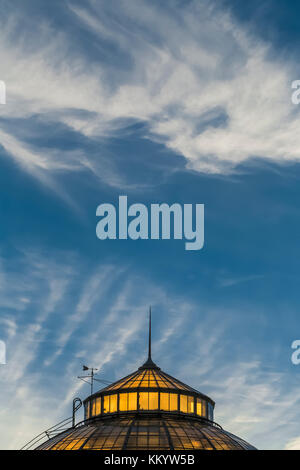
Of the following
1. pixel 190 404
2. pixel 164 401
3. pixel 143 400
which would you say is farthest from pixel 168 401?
pixel 190 404

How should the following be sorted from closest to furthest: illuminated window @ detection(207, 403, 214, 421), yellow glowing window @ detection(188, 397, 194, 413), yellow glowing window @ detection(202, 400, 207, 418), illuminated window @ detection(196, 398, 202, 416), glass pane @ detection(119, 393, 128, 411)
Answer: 1. glass pane @ detection(119, 393, 128, 411)
2. yellow glowing window @ detection(188, 397, 194, 413)
3. illuminated window @ detection(196, 398, 202, 416)
4. yellow glowing window @ detection(202, 400, 207, 418)
5. illuminated window @ detection(207, 403, 214, 421)

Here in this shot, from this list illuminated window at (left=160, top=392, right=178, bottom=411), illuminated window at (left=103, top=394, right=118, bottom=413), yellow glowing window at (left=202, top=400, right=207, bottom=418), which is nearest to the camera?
illuminated window at (left=160, top=392, right=178, bottom=411)

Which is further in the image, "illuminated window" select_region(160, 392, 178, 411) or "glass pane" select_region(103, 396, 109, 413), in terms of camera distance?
"glass pane" select_region(103, 396, 109, 413)

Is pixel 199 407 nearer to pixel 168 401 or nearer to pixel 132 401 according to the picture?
pixel 168 401

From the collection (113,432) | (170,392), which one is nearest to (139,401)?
(170,392)

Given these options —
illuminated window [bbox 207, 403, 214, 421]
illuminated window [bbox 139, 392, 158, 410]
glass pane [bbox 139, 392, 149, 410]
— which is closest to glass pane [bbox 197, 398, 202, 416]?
illuminated window [bbox 207, 403, 214, 421]

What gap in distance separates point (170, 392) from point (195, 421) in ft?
13.6

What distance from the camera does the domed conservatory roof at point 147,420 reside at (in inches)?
2309

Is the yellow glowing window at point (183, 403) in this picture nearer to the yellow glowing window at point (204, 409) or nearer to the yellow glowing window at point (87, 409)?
the yellow glowing window at point (204, 409)

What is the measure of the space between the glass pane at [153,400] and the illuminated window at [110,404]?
3.88 metres

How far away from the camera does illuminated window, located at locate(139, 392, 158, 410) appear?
67.8 m

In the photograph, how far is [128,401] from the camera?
6881 centimetres

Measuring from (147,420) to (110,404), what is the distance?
7.14 meters

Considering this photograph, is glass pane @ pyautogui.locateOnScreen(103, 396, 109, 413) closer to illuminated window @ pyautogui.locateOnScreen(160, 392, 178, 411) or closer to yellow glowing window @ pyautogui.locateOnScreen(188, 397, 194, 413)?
illuminated window @ pyautogui.locateOnScreen(160, 392, 178, 411)
